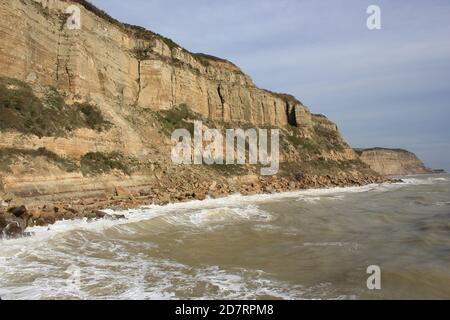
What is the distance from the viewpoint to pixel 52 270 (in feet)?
29.8

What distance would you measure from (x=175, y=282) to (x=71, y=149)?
50.3 feet

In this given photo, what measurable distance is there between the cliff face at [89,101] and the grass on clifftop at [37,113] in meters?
0.06

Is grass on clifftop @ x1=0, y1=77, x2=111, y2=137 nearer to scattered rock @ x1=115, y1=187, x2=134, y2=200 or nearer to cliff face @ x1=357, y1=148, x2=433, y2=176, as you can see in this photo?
scattered rock @ x1=115, y1=187, x2=134, y2=200

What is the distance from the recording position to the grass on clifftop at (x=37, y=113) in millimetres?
19016

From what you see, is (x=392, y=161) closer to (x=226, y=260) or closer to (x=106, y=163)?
(x=106, y=163)

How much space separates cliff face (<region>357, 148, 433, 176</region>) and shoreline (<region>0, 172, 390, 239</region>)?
94.9 m

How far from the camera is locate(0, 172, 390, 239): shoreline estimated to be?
13.3 metres

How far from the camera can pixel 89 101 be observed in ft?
84.3

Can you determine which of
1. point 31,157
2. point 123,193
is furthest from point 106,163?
point 31,157

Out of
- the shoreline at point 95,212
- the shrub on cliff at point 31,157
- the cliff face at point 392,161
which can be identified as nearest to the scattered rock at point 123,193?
the shoreline at point 95,212

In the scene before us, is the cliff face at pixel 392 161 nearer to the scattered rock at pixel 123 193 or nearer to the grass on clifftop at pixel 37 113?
the scattered rock at pixel 123 193
